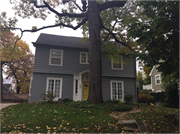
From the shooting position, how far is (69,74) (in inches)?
577

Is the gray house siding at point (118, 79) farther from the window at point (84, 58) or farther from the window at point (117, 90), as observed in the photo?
the window at point (84, 58)

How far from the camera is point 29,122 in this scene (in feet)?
17.4

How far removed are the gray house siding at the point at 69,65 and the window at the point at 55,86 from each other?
33.7 inches

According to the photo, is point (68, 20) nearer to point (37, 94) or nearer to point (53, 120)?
point (37, 94)

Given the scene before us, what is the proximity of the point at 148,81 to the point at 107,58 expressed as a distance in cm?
2312

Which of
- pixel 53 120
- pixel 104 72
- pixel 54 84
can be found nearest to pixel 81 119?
pixel 53 120

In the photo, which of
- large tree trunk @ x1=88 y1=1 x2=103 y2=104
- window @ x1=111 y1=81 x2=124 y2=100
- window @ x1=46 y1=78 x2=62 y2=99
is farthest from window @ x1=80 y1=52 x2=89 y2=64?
large tree trunk @ x1=88 y1=1 x2=103 y2=104

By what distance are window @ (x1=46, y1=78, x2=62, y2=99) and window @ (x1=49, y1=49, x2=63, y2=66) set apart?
5.23 feet

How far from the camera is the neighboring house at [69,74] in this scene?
1396 cm

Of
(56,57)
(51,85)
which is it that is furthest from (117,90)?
(56,57)

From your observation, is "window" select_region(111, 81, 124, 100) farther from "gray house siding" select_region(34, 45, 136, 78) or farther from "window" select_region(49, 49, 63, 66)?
"window" select_region(49, 49, 63, 66)

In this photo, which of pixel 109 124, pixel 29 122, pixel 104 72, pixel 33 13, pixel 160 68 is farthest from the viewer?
pixel 104 72

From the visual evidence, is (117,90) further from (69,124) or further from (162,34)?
(69,124)

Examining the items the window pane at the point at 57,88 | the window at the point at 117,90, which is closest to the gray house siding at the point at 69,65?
the window at the point at 117,90
